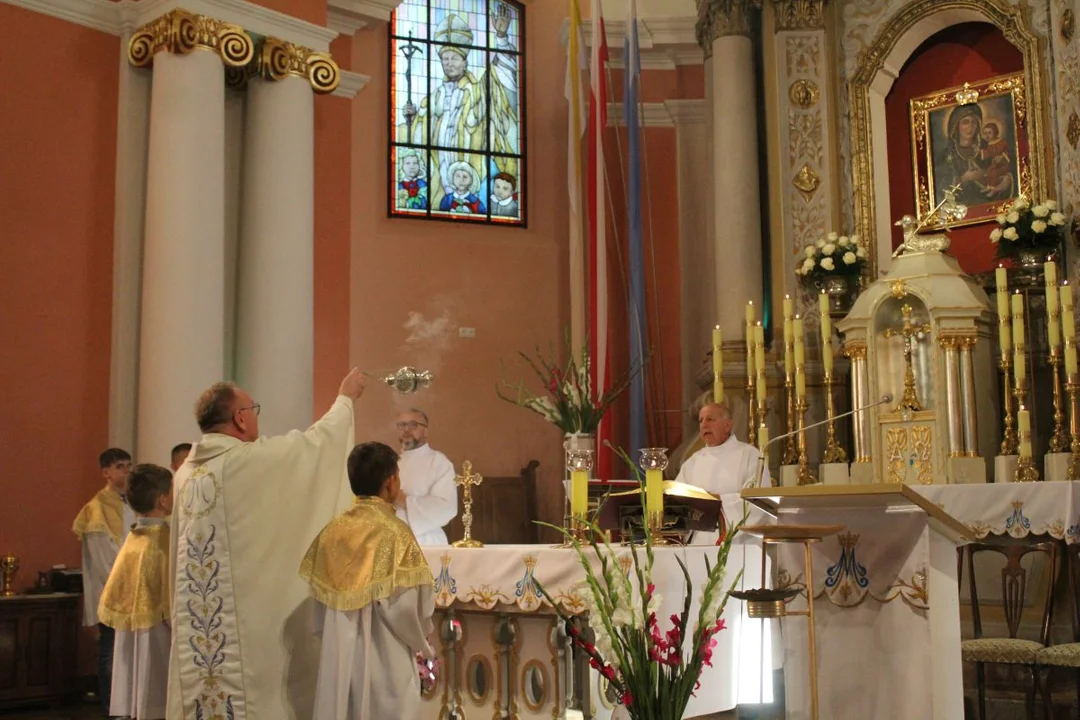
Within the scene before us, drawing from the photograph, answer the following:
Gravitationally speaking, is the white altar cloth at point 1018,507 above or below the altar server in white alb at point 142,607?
above

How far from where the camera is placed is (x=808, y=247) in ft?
31.9

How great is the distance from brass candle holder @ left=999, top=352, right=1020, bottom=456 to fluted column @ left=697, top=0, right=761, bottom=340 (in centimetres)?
236

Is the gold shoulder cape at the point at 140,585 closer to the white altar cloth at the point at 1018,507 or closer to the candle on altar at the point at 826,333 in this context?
the white altar cloth at the point at 1018,507

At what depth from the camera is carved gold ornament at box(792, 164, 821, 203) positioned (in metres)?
10.0

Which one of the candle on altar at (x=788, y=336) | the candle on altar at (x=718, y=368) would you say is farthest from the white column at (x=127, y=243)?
the candle on altar at (x=788, y=336)

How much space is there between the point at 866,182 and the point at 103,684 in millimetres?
6568

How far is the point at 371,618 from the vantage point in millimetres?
4418

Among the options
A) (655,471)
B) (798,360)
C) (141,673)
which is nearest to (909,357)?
(798,360)

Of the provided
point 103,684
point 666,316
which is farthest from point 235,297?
point 666,316

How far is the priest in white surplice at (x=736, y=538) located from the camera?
555cm

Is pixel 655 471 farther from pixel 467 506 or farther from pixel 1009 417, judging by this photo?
pixel 1009 417

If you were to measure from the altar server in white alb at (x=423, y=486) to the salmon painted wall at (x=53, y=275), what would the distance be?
7.96 ft

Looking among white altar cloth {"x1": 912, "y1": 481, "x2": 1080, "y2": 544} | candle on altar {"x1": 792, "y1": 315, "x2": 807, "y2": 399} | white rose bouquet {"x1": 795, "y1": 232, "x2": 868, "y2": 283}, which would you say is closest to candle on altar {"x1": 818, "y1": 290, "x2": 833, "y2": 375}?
candle on altar {"x1": 792, "y1": 315, "x2": 807, "y2": 399}

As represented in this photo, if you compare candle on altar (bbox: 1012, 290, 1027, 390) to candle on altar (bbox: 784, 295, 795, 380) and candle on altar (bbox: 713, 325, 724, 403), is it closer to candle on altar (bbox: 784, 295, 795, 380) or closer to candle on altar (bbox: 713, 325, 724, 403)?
candle on altar (bbox: 784, 295, 795, 380)
